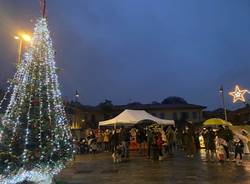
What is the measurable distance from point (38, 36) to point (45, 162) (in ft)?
14.9

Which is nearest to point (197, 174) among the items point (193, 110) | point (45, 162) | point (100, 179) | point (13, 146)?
point (100, 179)

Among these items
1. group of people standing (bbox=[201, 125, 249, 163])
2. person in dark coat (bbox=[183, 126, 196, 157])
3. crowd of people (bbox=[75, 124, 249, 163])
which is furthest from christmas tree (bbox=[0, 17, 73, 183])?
person in dark coat (bbox=[183, 126, 196, 157])

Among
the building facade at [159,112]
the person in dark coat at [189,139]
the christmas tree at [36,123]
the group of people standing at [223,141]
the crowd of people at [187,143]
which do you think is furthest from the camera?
the building facade at [159,112]

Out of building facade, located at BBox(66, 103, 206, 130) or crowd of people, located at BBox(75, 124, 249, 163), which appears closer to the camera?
crowd of people, located at BBox(75, 124, 249, 163)

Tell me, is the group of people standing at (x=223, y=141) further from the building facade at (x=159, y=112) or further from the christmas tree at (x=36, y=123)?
the building facade at (x=159, y=112)

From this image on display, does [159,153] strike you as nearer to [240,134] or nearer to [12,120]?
[240,134]

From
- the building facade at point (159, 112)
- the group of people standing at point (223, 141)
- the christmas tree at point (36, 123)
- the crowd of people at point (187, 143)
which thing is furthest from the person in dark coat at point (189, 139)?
the building facade at point (159, 112)

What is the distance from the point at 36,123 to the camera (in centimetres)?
1130

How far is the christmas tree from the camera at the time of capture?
34.7ft

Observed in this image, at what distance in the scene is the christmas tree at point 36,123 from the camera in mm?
10578

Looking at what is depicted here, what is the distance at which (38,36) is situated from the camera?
1278 centimetres

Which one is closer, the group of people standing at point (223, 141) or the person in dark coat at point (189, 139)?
the group of people standing at point (223, 141)

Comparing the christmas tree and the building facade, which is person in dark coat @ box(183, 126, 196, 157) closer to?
the christmas tree

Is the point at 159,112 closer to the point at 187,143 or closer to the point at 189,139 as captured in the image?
the point at 187,143
